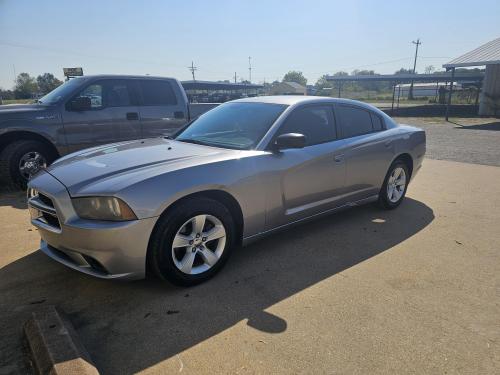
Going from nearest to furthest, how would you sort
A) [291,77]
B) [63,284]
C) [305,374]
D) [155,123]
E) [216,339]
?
[305,374], [216,339], [63,284], [155,123], [291,77]

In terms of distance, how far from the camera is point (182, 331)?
→ 8.43ft

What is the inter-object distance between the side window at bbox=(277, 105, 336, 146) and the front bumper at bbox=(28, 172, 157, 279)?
1771 mm

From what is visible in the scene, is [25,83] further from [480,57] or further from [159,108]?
[159,108]

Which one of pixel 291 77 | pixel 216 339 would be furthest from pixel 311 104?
pixel 291 77

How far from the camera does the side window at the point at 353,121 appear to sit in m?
4.45

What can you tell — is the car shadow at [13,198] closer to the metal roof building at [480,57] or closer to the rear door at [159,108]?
the rear door at [159,108]

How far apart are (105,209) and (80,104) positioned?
4.14 metres

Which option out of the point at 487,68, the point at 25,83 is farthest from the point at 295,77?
the point at 487,68

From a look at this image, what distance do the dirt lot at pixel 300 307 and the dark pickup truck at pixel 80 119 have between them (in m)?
1.95

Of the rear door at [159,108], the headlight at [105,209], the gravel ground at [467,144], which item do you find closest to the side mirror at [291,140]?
the headlight at [105,209]

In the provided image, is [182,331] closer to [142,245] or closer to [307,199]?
[142,245]

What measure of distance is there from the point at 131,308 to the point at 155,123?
4.74 metres

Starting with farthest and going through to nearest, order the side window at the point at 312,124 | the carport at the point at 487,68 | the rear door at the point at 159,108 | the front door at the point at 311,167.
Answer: the carport at the point at 487,68, the rear door at the point at 159,108, the side window at the point at 312,124, the front door at the point at 311,167

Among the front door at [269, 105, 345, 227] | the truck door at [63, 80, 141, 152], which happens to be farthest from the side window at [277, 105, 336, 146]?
the truck door at [63, 80, 141, 152]
